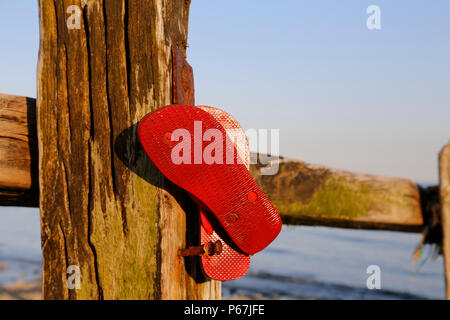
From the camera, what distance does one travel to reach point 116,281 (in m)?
1.44

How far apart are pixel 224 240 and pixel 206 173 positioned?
28 cm

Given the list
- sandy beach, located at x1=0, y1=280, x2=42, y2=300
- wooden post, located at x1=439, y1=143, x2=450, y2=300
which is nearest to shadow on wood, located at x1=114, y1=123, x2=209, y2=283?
wooden post, located at x1=439, y1=143, x2=450, y2=300

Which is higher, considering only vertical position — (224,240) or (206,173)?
(206,173)

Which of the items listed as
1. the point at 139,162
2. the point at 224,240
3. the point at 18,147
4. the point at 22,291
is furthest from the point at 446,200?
the point at 22,291

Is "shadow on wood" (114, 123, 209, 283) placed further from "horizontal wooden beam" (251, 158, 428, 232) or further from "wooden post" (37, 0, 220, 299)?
"horizontal wooden beam" (251, 158, 428, 232)

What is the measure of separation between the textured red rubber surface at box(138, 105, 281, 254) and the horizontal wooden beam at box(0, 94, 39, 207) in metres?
0.67

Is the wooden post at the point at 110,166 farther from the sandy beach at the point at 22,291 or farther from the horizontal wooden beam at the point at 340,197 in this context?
the sandy beach at the point at 22,291

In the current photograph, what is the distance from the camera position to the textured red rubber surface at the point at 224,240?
145 cm

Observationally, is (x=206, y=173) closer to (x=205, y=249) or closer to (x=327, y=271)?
(x=205, y=249)

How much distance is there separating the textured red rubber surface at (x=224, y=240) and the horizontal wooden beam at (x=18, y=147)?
756mm

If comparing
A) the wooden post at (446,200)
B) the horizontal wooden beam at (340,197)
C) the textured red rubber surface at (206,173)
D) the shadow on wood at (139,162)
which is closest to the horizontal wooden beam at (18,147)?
the shadow on wood at (139,162)

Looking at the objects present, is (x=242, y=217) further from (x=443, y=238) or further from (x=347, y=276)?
(x=347, y=276)

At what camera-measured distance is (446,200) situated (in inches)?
90.7
